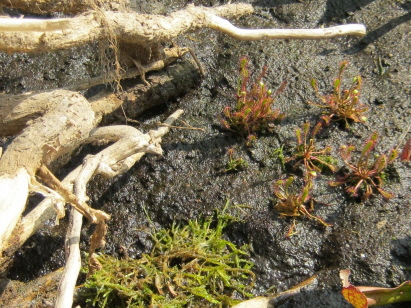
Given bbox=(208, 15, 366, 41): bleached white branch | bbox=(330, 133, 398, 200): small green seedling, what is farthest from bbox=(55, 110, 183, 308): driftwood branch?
bbox=(330, 133, 398, 200): small green seedling

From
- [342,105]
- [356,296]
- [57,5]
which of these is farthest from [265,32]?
[356,296]

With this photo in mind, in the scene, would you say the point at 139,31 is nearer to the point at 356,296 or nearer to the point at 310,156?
the point at 310,156

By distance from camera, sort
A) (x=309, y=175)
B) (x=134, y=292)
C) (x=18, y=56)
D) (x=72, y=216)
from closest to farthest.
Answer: (x=72, y=216), (x=134, y=292), (x=309, y=175), (x=18, y=56)

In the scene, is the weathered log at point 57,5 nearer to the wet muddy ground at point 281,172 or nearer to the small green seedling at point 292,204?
the wet muddy ground at point 281,172

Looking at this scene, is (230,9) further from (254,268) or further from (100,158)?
(254,268)

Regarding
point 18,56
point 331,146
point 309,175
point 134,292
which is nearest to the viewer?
point 134,292

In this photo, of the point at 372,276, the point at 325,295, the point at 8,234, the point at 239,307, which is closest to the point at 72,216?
the point at 8,234

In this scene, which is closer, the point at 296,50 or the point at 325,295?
the point at 325,295

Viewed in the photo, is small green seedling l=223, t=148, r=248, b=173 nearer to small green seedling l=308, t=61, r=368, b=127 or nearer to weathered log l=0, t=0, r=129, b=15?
small green seedling l=308, t=61, r=368, b=127
